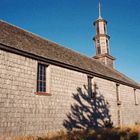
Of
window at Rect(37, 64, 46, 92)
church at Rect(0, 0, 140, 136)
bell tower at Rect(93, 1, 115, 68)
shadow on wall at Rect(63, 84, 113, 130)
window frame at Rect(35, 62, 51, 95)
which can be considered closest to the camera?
church at Rect(0, 0, 140, 136)

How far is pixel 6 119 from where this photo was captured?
1077 centimetres

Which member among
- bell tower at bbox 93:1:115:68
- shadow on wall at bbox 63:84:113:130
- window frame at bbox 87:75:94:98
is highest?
bell tower at bbox 93:1:115:68

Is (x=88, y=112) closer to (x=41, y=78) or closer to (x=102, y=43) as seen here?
(x=41, y=78)

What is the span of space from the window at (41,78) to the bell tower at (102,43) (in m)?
16.3

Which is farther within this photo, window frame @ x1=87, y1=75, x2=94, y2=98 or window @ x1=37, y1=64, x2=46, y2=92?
window frame @ x1=87, y1=75, x2=94, y2=98

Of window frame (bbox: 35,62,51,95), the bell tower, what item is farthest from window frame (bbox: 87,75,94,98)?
the bell tower

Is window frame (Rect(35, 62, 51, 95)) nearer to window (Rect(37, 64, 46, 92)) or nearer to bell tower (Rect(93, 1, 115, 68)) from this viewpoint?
window (Rect(37, 64, 46, 92))

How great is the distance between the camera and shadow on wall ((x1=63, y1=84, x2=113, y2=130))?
1510cm

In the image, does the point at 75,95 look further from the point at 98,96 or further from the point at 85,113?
the point at 98,96

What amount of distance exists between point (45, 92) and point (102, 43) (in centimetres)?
1802

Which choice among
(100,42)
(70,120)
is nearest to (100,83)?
(70,120)

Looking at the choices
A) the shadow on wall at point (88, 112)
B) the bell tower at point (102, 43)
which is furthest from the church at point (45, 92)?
the bell tower at point (102, 43)

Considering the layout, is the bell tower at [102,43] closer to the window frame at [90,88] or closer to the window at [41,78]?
the window frame at [90,88]

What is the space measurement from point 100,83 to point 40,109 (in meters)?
8.22
